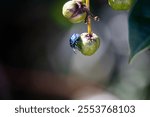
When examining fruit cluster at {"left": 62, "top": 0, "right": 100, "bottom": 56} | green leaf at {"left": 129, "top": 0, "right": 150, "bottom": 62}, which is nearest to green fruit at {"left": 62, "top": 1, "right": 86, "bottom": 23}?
fruit cluster at {"left": 62, "top": 0, "right": 100, "bottom": 56}

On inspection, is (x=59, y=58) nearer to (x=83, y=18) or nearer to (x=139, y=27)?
(x=83, y=18)

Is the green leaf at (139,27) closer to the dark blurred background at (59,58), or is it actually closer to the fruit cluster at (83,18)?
the fruit cluster at (83,18)

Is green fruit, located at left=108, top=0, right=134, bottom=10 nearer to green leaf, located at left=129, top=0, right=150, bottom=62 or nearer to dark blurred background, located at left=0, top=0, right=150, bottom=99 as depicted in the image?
green leaf, located at left=129, top=0, right=150, bottom=62

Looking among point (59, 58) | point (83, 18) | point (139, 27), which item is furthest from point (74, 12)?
point (59, 58)

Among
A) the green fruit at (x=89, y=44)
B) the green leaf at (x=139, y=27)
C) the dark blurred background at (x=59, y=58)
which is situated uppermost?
the green leaf at (x=139, y=27)

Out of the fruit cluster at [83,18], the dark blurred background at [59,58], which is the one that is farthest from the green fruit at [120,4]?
the dark blurred background at [59,58]

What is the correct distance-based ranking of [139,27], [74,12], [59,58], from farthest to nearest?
[59,58] < [74,12] < [139,27]
